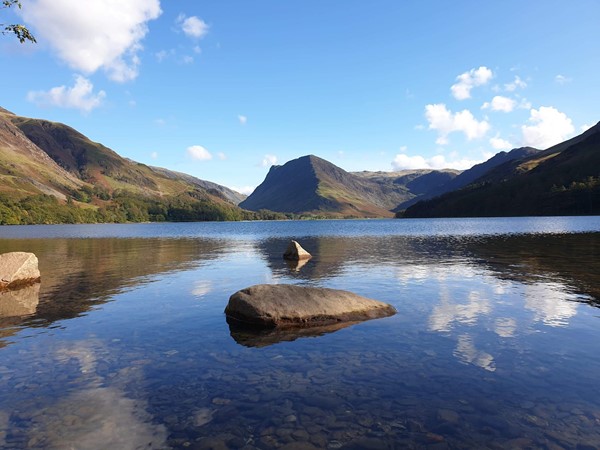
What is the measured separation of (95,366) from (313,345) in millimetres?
8849

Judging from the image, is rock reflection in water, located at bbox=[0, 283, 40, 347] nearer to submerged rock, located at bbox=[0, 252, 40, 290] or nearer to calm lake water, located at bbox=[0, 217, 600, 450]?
calm lake water, located at bbox=[0, 217, 600, 450]

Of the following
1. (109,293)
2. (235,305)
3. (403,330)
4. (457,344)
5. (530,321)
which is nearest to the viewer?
(457,344)

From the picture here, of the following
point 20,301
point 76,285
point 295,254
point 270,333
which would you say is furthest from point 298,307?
point 295,254

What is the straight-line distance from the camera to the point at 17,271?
109ft

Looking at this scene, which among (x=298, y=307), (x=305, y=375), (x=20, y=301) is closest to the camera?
(x=305, y=375)

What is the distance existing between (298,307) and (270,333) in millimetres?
2482

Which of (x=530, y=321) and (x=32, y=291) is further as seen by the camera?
(x=32, y=291)

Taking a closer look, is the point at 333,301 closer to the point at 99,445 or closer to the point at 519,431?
the point at 519,431

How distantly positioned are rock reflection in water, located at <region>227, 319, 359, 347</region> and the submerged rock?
2344 centimetres

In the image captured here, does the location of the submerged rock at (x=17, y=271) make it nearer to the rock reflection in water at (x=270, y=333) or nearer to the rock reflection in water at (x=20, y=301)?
the rock reflection in water at (x=20, y=301)

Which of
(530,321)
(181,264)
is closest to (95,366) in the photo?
(530,321)

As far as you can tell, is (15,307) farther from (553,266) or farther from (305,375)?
(553,266)

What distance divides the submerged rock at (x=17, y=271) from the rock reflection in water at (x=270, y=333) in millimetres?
23438

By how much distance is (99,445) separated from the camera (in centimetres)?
969
